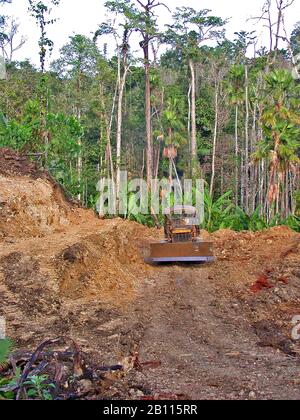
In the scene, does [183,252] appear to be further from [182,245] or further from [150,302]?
[150,302]

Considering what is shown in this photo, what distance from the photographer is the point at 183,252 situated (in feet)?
46.0

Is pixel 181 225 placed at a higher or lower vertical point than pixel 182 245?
higher

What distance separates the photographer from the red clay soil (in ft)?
22.7

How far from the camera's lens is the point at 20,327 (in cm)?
877

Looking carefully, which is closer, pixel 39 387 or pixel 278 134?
pixel 39 387

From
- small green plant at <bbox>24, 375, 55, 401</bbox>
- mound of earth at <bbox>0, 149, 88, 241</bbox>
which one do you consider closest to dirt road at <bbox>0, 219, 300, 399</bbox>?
small green plant at <bbox>24, 375, 55, 401</bbox>

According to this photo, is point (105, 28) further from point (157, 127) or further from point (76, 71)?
point (157, 127)

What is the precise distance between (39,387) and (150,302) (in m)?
5.93

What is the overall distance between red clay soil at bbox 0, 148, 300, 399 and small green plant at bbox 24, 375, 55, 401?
0.64 m

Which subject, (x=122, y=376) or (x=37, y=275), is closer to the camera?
(x=122, y=376)

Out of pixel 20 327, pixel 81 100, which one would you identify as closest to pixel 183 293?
pixel 20 327

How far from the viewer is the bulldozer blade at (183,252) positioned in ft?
45.7

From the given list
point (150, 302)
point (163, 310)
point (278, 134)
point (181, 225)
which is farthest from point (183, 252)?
point (278, 134)
